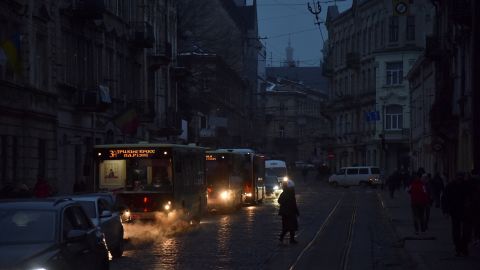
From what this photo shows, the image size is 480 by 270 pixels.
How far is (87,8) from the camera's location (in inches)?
1729

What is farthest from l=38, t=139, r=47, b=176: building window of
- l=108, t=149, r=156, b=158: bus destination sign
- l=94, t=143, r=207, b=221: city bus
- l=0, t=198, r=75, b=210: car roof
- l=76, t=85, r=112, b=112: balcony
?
l=0, t=198, r=75, b=210: car roof

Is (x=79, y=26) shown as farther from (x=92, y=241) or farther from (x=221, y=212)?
(x=92, y=241)

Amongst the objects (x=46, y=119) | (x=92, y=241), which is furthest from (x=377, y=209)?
(x=92, y=241)

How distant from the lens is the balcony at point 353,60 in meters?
105

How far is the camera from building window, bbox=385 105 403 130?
96938mm

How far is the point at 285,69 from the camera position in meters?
197

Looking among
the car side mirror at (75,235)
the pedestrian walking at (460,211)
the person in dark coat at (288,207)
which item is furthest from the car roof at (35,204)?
the person in dark coat at (288,207)

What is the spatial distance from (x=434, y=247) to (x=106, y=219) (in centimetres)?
830

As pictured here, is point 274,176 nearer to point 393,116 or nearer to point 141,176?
point 393,116

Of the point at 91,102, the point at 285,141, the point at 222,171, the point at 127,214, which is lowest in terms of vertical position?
the point at 127,214

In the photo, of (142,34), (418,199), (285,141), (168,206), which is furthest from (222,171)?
(285,141)

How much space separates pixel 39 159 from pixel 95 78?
10184 millimetres

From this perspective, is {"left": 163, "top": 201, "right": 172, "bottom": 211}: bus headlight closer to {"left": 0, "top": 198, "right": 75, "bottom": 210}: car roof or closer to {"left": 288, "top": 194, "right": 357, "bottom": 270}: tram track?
{"left": 288, "top": 194, "right": 357, "bottom": 270}: tram track

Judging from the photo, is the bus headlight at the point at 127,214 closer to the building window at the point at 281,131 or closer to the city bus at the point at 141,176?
the city bus at the point at 141,176
